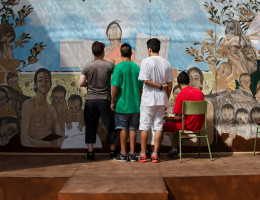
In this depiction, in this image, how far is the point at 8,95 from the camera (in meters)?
5.75

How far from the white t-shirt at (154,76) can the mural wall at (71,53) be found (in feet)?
2.92

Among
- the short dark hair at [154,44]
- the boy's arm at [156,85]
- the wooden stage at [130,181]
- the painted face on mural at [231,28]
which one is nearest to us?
the wooden stage at [130,181]

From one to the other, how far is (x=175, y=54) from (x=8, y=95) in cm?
253

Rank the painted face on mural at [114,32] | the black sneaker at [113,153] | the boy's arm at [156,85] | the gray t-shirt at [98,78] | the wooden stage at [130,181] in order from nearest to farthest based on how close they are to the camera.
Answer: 1. the wooden stage at [130,181]
2. the boy's arm at [156,85]
3. the gray t-shirt at [98,78]
4. the black sneaker at [113,153]
5. the painted face on mural at [114,32]

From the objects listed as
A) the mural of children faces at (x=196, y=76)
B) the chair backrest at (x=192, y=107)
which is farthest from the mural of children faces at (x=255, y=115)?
the chair backrest at (x=192, y=107)

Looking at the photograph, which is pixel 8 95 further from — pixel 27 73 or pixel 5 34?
pixel 5 34

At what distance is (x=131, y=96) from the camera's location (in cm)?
496

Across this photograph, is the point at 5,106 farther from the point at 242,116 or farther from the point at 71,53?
the point at 242,116

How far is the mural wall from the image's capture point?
5.72 metres

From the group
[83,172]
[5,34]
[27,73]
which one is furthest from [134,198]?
[5,34]

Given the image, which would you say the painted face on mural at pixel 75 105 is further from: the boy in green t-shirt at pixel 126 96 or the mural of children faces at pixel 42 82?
the boy in green t-shirt at pixel 126 96

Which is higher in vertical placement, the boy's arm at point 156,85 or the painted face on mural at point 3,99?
the boy's arm at point 156,85

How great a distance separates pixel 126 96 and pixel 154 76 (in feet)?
1.44

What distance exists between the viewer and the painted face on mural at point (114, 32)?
571 centimetres
